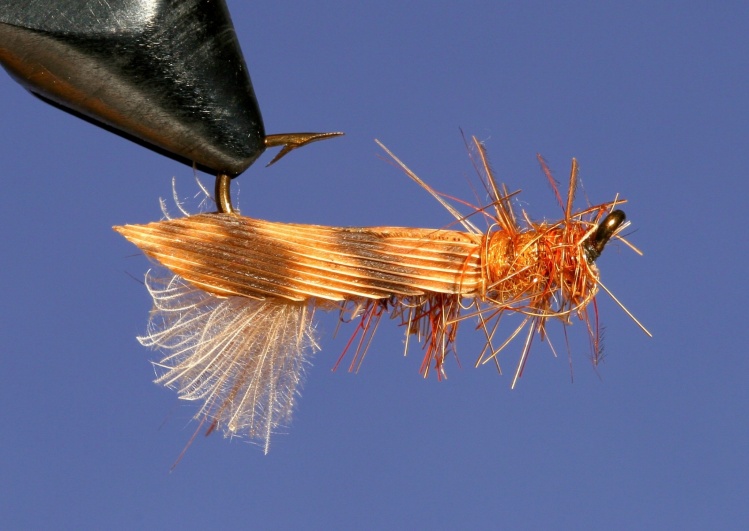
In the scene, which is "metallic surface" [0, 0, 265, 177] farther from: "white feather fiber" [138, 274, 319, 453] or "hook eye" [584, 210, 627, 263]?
"hook eye" [584, 210, 627, 263]

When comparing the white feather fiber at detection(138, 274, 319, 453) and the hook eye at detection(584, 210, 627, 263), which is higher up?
the hook eye at detection(584, 210, 627, 263)

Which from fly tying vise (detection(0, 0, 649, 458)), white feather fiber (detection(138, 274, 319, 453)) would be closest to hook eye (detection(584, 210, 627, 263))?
fly tying vise (detection(0, 0, 649, 458))

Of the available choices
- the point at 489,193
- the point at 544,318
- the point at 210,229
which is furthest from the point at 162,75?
the point at 544,318

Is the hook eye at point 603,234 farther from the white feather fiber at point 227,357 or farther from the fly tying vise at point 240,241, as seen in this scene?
the white feather fiber at point 227,357

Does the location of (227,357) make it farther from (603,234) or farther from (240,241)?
(603,234)

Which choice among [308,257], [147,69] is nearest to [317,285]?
[308,257]

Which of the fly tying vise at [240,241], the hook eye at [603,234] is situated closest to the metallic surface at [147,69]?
the fly tying vise at [240,241]

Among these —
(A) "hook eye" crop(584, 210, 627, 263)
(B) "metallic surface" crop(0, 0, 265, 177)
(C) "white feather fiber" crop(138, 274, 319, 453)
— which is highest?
(A) "hook eye" crop(584, 210, 627, 263)
